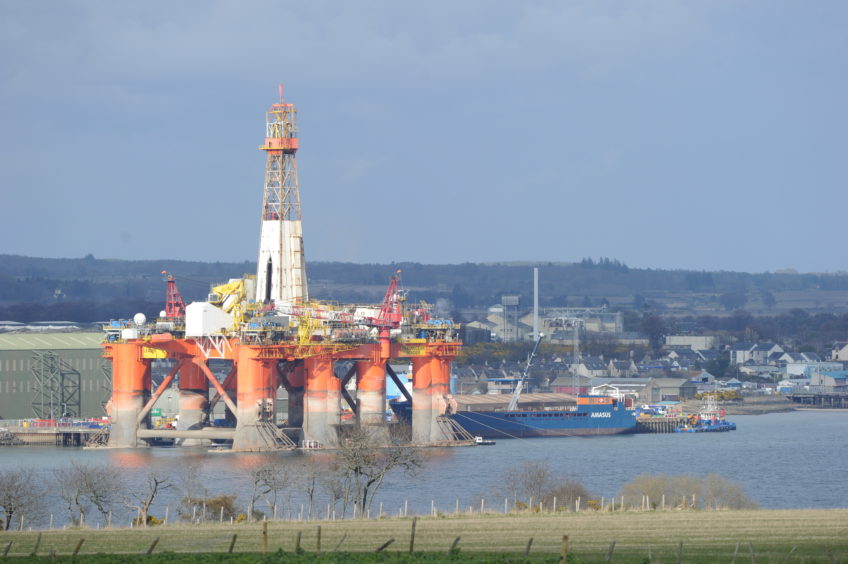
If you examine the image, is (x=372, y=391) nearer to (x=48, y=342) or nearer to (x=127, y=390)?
(x=127, y=390)

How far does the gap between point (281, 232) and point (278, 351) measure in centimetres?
877

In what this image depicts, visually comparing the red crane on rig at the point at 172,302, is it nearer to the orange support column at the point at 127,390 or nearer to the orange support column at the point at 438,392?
the orange support column at the point at 127,390

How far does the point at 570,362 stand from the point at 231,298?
80.4m

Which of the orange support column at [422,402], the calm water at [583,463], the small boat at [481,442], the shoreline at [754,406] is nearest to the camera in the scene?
the calm water at [583,463]

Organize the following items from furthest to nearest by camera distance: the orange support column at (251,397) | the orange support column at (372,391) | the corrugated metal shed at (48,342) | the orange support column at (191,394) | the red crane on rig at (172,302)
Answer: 1. the corrugated metal shed at (48,342)
2. the orange support column at (191,394)
3. the red crane on rig at (172,302)
4. the orange support column at (372,391)
5. the orange support column at (251,397)

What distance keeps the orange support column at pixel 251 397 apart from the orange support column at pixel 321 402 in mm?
1961

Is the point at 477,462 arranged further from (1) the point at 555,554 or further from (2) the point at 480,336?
(2) the point at 480,336

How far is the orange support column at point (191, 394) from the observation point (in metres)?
87.8

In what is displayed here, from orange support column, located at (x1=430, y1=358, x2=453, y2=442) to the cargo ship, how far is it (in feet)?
22.7

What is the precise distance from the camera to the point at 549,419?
10244 cm

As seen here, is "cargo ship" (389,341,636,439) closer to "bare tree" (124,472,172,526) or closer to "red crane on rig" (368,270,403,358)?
"red crane on rig" (368,270,403,358)

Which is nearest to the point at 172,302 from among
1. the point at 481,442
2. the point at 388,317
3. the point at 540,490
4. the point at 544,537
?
the point at 388,317

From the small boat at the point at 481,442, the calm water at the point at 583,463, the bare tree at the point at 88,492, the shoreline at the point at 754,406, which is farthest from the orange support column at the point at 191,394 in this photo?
the shoreline at the point at 754,406

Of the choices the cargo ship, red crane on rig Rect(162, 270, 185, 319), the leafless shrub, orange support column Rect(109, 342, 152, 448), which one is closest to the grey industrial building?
red crane on rig Rect(162, 270, 185, 319)
